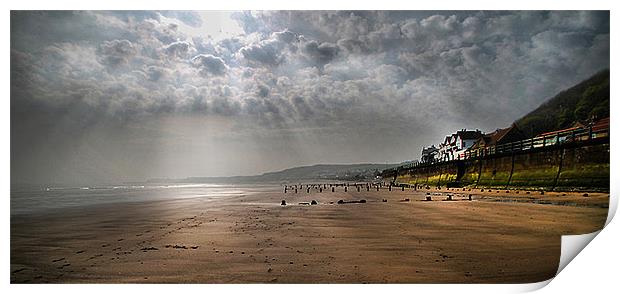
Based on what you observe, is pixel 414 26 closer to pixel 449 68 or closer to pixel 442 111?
pixel 449 68

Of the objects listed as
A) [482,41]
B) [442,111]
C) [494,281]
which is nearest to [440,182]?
[442,111]

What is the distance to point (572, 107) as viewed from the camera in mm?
5824

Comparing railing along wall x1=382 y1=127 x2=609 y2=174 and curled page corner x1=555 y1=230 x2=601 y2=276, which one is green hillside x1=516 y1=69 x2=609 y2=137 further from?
curled page corner x1=555 y1=230 x2=601 y2=276

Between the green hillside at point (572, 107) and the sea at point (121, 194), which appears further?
the sea at point (121, 194)

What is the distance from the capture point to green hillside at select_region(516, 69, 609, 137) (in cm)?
545

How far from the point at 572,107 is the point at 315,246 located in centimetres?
363

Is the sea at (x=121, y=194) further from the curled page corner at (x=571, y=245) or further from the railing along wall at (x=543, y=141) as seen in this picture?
the curled page corner at (x=571, y=245)

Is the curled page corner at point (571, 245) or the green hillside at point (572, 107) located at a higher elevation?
the green hillside at point (572, 107)

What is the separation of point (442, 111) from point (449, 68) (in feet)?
1.97

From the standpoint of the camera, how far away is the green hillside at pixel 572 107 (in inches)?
215

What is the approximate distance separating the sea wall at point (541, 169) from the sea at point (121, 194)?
149 inches

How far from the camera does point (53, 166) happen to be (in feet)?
19.2
